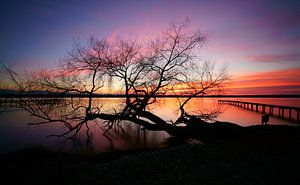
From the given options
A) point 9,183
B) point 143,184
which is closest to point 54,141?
point 9,183

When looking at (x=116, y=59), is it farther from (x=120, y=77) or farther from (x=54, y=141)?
(x=54, y=141)

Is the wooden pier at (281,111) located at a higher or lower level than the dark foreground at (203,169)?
lower

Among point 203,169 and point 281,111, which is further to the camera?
point 281,111

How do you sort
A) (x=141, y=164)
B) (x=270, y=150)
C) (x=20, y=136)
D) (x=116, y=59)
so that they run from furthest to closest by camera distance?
(x=20, y=136), (x=116, y=59), (x=270, y=150), (x=141, y=164)

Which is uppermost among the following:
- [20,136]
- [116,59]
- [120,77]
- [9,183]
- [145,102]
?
[116,59]

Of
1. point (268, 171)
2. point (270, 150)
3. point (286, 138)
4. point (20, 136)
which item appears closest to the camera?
point (268, 171)

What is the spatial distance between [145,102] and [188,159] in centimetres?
959

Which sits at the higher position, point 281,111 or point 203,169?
point 203,169

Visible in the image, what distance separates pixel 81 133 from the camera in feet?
92.4

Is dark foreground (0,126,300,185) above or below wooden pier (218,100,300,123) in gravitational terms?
above

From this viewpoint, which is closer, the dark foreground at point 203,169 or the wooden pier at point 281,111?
the dark foreground at point 203,169

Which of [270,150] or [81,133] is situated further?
[81,133]

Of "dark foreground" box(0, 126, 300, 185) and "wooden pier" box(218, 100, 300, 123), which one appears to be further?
"wooden pier" box(218, 100, 300, 123)

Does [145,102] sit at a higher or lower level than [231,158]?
higher
